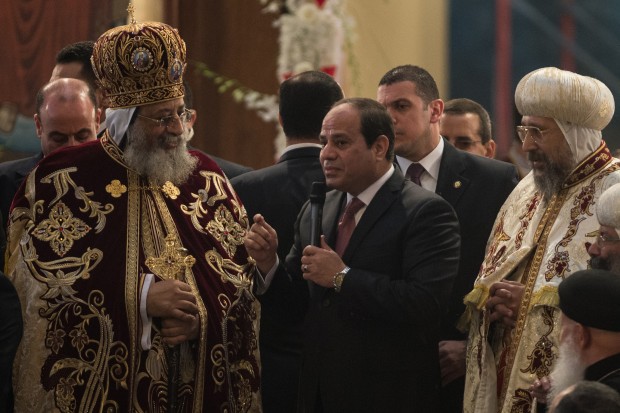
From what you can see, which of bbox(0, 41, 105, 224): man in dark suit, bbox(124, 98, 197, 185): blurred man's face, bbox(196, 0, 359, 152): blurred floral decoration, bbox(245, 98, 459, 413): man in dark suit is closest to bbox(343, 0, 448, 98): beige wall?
bbox(196, 0, 359, 152): blurred floral decoration

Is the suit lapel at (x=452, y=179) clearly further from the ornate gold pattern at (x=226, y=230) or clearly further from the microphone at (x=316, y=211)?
the ornate gold pattern at (x=226, y=230)

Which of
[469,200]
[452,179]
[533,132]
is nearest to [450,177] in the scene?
[452,179]

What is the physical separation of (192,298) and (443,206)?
1.14 metres

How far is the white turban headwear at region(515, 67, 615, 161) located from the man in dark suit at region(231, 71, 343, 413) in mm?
1221

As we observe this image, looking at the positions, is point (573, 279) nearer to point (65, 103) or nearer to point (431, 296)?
point (431, 296)

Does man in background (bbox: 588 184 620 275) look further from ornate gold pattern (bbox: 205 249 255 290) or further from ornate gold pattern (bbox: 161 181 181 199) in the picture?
ornate gold pattern (bbox: 161 181 181 199)

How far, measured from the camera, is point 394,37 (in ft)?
31.2

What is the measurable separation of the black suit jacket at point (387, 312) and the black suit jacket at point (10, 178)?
1.69 m

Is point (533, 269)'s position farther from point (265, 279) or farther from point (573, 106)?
point (265, 279)

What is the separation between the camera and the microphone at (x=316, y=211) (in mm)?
5527

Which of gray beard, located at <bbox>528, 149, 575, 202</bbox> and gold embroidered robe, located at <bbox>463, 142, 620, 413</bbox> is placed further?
gray beard, located at <bbox>528, 149, 575, 202</bbox>

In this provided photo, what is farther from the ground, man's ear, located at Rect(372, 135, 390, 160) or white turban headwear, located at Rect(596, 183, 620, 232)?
man's ear, located at Rect(372, 135, 390, 160)

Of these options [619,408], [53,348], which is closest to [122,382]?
[53,348]

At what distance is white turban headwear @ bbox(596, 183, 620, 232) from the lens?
5.06m
